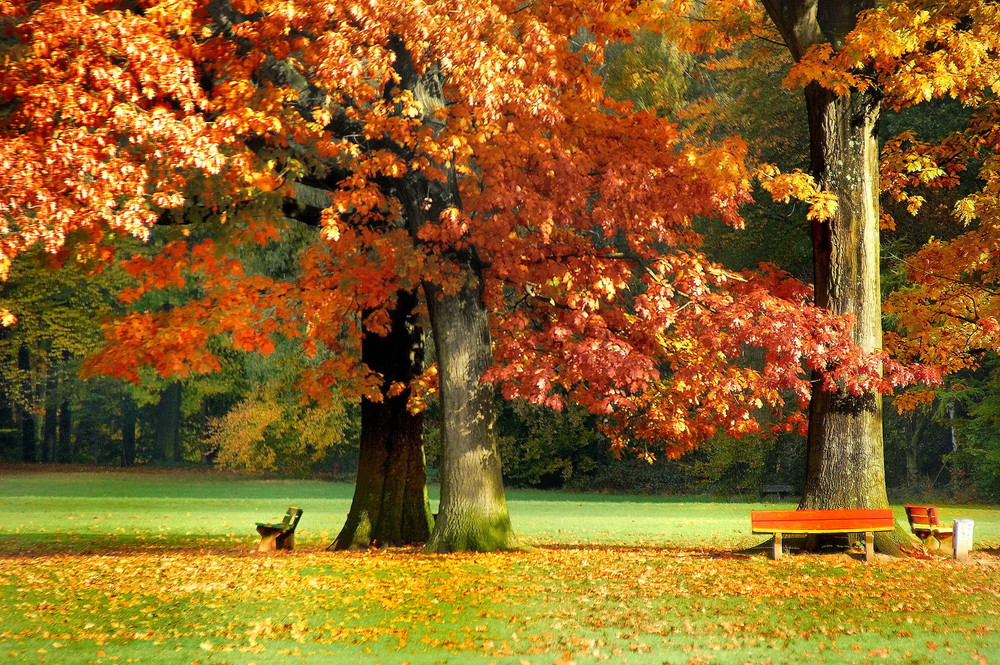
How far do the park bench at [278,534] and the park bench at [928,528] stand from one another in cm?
952

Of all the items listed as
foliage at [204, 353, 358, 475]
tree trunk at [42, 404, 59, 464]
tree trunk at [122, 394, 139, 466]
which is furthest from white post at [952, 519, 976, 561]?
tree trunk at [122, 394, 139, 466]

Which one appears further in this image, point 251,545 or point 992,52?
point 251,545

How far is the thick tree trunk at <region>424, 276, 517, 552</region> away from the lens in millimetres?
15844

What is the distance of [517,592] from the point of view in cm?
1207

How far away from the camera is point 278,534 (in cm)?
1691

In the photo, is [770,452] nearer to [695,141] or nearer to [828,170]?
[695,141]

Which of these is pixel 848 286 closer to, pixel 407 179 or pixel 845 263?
pixel 845 263

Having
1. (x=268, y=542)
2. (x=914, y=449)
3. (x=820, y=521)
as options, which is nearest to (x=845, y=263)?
(x=820, y=521)

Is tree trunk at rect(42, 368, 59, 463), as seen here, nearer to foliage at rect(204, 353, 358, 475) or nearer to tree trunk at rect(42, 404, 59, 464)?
tree trunk at rect(42, 404, 59, 464)

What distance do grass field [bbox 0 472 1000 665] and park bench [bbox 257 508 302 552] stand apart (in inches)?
10.6

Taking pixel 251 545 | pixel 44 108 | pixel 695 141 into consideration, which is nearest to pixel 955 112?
pixel 695 141

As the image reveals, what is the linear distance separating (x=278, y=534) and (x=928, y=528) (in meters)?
9.97

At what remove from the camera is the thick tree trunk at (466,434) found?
15844 mm

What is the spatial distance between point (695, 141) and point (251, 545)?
53.8 feet
